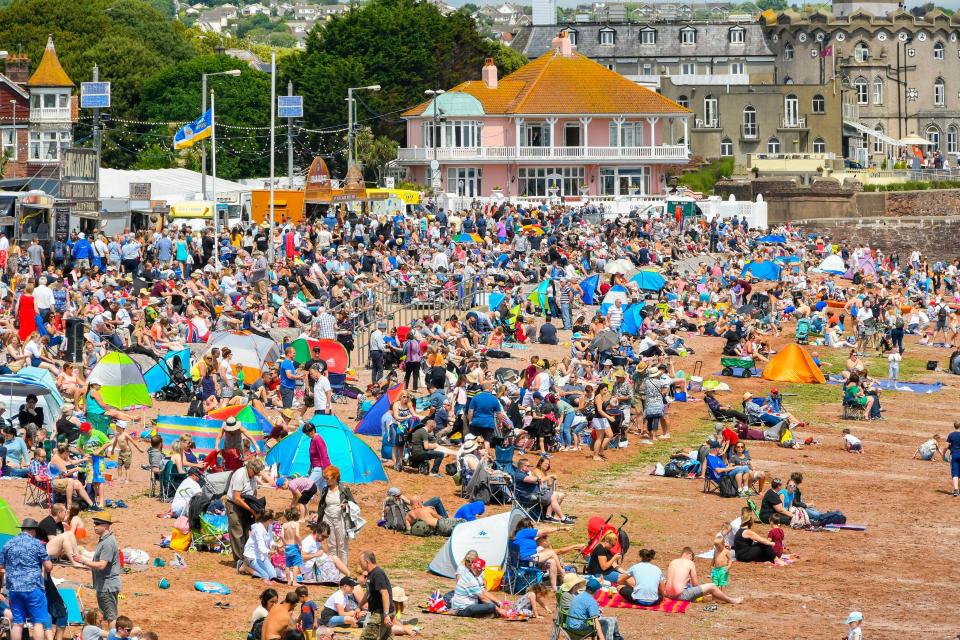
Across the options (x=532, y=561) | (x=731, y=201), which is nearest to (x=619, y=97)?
(x=731, y=201)

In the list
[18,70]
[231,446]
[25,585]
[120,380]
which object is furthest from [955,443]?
[18,70]

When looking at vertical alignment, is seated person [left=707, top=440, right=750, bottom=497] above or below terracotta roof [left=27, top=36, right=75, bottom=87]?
below

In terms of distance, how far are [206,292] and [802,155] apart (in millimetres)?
52508

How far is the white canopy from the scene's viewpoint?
50.9m

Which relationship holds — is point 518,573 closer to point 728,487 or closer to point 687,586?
point 687,586

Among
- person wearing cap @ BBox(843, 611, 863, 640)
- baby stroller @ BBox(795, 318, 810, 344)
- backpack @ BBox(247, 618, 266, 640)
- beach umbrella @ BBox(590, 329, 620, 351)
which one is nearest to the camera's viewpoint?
backpack @ BBox(247, 618, 266, 640)

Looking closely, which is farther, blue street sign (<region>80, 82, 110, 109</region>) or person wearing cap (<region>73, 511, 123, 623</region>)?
blue street sign (<region>80, 82, 110, 109</region>)

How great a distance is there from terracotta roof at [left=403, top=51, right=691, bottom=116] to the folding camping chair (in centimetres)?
4862

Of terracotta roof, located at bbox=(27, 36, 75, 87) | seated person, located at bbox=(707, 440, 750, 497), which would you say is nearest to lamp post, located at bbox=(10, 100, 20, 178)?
terracotta roof, located at bbox=(27, 36, 75, 87)

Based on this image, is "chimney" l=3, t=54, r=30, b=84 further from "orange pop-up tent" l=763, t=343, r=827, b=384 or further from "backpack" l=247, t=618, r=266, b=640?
"backpack" l=247, t=618, r=266, b=640

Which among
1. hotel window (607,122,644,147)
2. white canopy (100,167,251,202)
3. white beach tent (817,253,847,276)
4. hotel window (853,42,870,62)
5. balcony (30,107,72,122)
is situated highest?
hotel window (853,42,870,62)

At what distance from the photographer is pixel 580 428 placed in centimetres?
2547

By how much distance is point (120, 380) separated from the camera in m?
24.1

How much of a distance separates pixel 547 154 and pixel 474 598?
50.1 metres
